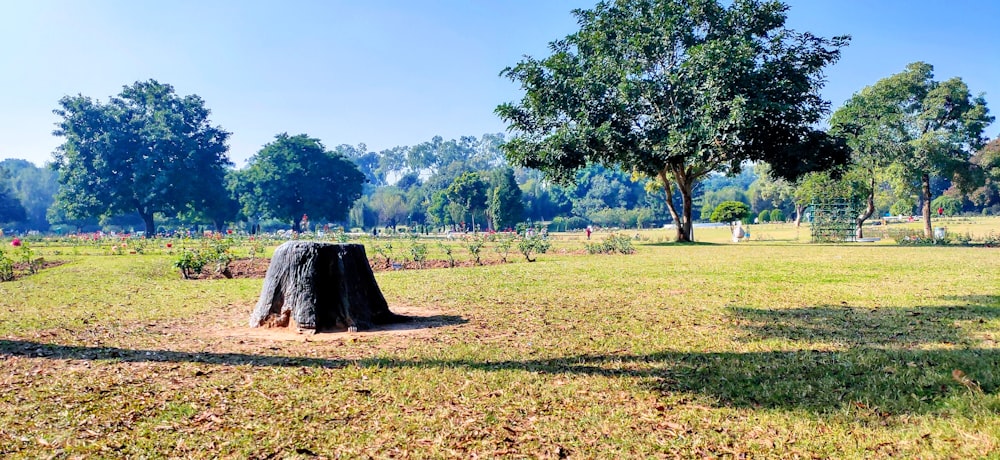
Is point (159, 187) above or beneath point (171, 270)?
above

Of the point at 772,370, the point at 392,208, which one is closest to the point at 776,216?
the point at 392,208

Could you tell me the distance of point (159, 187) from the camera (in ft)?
153

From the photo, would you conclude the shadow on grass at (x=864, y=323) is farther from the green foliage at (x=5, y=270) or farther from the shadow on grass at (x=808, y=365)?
the green foliage at (x=5, y=270)

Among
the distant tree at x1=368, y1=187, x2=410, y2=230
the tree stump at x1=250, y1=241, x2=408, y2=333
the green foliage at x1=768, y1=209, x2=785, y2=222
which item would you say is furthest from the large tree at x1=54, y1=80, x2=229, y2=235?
the green foliage at x1=768, y1=209, x2=785, y2=222

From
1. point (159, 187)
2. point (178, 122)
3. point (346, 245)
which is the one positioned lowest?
point (346, 245)

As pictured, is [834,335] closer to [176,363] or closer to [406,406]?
[406,406]

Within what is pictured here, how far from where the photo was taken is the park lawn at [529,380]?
314cm

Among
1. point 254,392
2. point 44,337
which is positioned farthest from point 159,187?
point 254,392

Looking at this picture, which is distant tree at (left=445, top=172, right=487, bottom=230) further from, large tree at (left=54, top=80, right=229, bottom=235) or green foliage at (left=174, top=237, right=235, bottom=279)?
green foliage at (left=174, top=237, right=235, bottom=279)

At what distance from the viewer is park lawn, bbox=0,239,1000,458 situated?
3137mm

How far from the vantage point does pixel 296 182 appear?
5512cm

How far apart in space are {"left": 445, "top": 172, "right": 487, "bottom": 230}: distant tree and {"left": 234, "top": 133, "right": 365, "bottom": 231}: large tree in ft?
35.2

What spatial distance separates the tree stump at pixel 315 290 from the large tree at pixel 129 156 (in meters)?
47.3

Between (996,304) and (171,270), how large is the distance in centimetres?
1551
